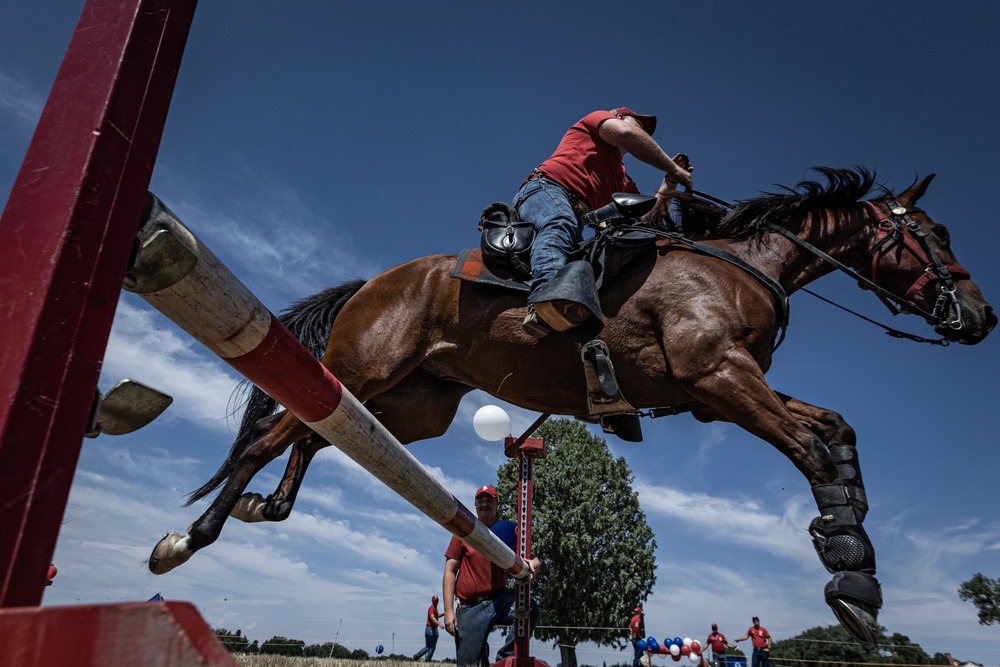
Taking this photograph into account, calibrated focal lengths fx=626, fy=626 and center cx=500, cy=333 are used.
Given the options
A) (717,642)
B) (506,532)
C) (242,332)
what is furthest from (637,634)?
(242,332)

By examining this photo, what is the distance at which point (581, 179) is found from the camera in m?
4.11

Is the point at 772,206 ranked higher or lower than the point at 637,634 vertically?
higher

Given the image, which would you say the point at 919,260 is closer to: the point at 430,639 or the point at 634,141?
the point at 634,141

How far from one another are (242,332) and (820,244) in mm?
3805

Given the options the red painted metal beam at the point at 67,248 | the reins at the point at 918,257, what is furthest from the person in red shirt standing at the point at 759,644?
the red painted metal beam at the point at 67,248

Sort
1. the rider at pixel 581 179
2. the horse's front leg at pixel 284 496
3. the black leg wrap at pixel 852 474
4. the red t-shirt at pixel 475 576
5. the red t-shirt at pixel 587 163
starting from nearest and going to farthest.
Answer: the black leg wrap at pixel 852 474
the horse's front leg at pixel 284 496
the rider at pixel 581 179
the red t-shirt at pixel 587 163
the red t-shirt at pixel 475 576

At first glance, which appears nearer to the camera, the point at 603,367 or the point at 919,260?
the point at 603,367

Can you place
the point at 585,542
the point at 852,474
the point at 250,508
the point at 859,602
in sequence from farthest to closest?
the point at 585,542 < the point at 250,508 < the point at 852,474 < the point at 859,602

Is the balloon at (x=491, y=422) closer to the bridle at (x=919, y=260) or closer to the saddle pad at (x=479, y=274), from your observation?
the saddle pad at (x=479, y=274)

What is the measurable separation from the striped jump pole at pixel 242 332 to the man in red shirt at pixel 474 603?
373cm

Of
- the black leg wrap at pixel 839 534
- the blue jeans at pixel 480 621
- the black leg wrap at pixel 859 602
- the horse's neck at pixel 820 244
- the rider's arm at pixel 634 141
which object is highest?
the rider's arm at pixel 634 141

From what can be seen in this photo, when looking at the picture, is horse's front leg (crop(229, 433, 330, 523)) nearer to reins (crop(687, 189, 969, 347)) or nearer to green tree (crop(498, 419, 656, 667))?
reins (crop(687, 189, 969, 347))

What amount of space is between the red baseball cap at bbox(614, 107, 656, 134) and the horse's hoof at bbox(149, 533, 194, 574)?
3.51m

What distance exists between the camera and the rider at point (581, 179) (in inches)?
144
